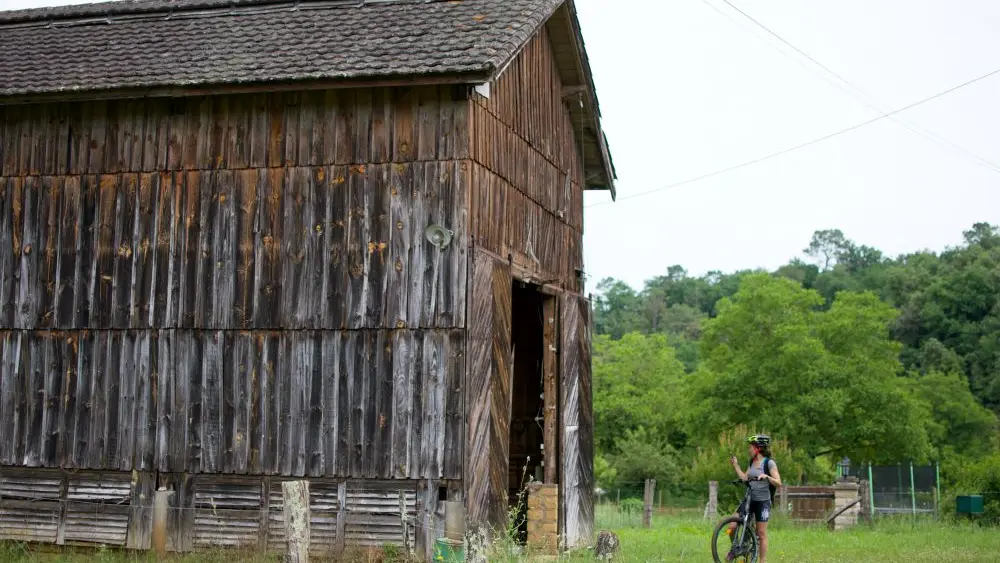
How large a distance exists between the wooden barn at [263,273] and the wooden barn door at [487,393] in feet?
0.14

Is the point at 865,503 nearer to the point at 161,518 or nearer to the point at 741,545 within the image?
the point at 741,545

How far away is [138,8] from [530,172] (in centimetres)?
646

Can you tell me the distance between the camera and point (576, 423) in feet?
60.7

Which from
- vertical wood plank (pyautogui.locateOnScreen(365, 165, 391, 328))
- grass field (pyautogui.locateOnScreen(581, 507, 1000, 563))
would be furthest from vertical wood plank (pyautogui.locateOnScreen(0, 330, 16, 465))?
grass field (pyautogui.locateOnScreen(581, 507, 1000, 563))

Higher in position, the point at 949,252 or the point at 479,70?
A: the point at 949,252

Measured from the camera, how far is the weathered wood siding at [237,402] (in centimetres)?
1397

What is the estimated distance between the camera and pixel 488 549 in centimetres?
1347

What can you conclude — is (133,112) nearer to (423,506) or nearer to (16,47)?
(16,47)

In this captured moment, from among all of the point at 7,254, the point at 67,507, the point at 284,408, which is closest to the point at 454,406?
the point at 284,408

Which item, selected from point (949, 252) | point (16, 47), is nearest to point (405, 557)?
point (16, 47)

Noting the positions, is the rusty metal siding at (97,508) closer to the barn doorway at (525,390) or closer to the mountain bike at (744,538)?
the barn doorway at (525,390)

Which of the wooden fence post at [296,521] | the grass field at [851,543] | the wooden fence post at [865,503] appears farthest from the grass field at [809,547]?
the wooden fence post at [296,521]

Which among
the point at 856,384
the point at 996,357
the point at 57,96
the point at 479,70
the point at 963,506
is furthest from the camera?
the point at 996,357

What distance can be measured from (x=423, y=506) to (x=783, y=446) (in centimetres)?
2576
